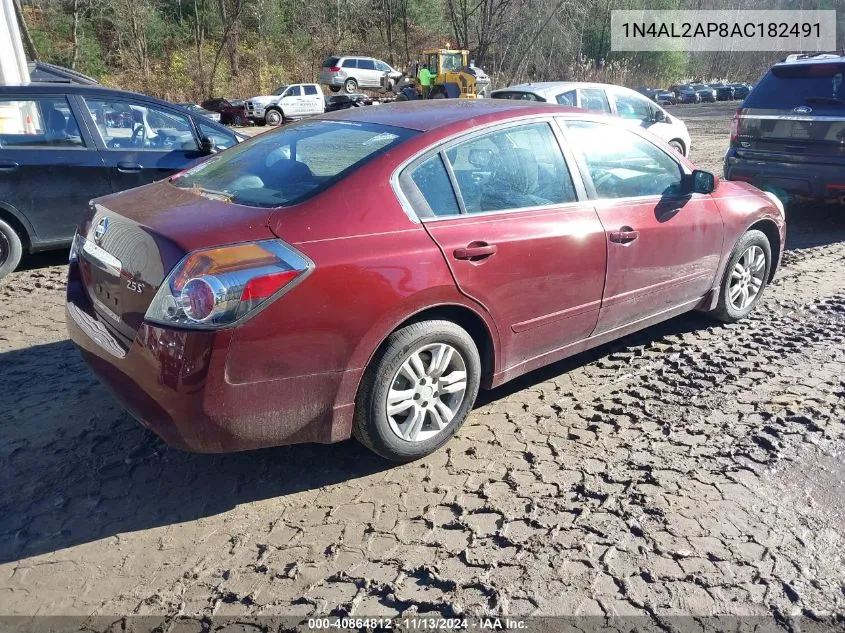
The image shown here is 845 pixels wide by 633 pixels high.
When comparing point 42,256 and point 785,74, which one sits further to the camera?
point 785,74

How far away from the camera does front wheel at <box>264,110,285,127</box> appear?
28.9 meters

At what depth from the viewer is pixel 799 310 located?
5480 mm

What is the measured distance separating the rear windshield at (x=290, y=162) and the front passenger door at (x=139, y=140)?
9.80 feet

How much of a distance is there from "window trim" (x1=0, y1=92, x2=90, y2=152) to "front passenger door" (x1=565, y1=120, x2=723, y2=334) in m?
4.55

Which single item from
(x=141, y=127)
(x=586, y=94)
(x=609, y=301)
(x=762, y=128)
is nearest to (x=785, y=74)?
(x=762, y=128)

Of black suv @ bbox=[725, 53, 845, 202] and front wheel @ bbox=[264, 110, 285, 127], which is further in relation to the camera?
front wheel @ bbox=[264, 110, 285, 127]

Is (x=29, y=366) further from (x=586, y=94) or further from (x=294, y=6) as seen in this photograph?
(x=294, y=6)

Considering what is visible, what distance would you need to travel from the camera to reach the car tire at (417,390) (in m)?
3.12

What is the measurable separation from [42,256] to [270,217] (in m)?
5.11

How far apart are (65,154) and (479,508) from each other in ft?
17.0

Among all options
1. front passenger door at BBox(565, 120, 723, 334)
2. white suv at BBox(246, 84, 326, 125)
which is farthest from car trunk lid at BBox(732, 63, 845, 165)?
white suv at BBox(246, 84, 326, 125)

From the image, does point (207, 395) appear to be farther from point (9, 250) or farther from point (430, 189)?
point (9, 250)

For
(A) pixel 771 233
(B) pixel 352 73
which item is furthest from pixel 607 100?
(B) pixel 352 73

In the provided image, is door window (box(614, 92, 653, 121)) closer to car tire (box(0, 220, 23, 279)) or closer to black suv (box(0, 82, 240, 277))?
black suv (box(0, 82, 240, 277))
